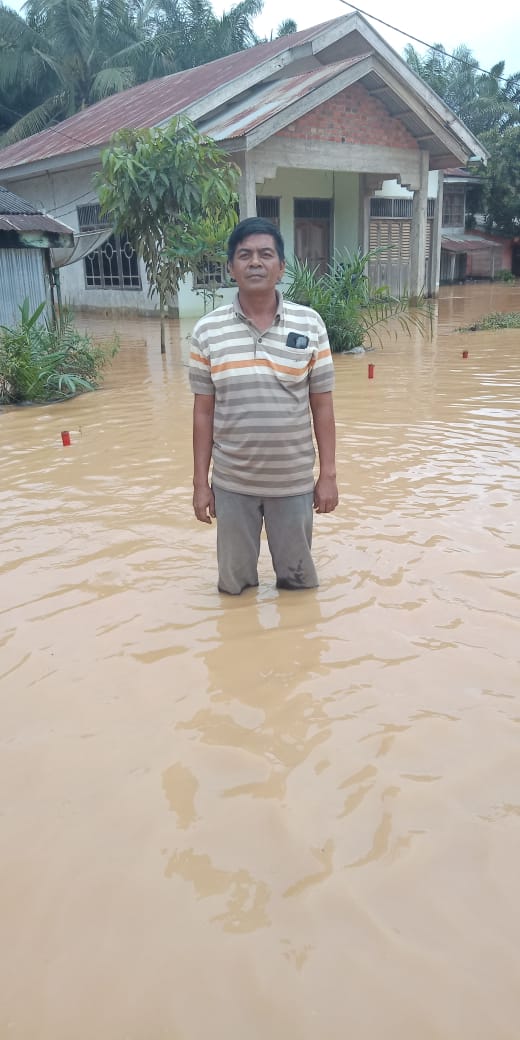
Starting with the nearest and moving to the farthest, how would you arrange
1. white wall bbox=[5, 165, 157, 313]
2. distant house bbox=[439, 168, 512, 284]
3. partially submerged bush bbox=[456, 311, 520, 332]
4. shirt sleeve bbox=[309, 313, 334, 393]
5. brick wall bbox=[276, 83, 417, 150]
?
shirt sleeve bbox=[309, 313, 334, 393]
partially submerged bush bbox=[456, 311, 520, 332]
brick wall bbox=[276, 83, 417, 150]
white wall bbox=[5, 165, 157, 313]
distant house bbox=[439, 168, 512, 284]

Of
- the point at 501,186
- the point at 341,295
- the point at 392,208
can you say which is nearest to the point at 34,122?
the point at 392,208

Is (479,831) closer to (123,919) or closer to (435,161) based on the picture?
(123,919)

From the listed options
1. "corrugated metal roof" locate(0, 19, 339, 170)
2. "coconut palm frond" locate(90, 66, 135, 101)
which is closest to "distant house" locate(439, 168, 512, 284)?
"corrugated metal roof" locate(0, 19, 339, 170)

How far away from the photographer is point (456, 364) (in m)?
10.1

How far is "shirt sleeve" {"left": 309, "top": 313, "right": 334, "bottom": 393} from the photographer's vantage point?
2.99 metres

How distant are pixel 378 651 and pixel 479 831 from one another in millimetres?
1045

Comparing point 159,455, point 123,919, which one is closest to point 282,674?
point 123,919

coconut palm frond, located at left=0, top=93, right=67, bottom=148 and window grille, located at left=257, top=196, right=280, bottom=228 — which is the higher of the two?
coconut palm frond, located at left=0, top=93, right=67, bottom=148

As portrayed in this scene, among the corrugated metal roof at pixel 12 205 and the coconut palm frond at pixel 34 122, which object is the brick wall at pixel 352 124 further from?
the coconut palm frond at pixel 34 122

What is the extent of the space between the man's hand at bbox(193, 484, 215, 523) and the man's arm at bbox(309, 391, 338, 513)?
440 mm

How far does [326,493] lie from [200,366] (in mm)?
736

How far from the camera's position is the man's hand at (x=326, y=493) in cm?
324

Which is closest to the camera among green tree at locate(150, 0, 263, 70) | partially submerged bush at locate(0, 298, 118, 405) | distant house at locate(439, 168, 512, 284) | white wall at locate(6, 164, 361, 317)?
partially submerged bush at locate(0, 298, 118, 405)

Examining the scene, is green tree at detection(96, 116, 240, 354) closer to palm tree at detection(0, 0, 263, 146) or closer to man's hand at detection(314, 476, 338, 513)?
man's hand at detection(314, 476, 338, 513)
